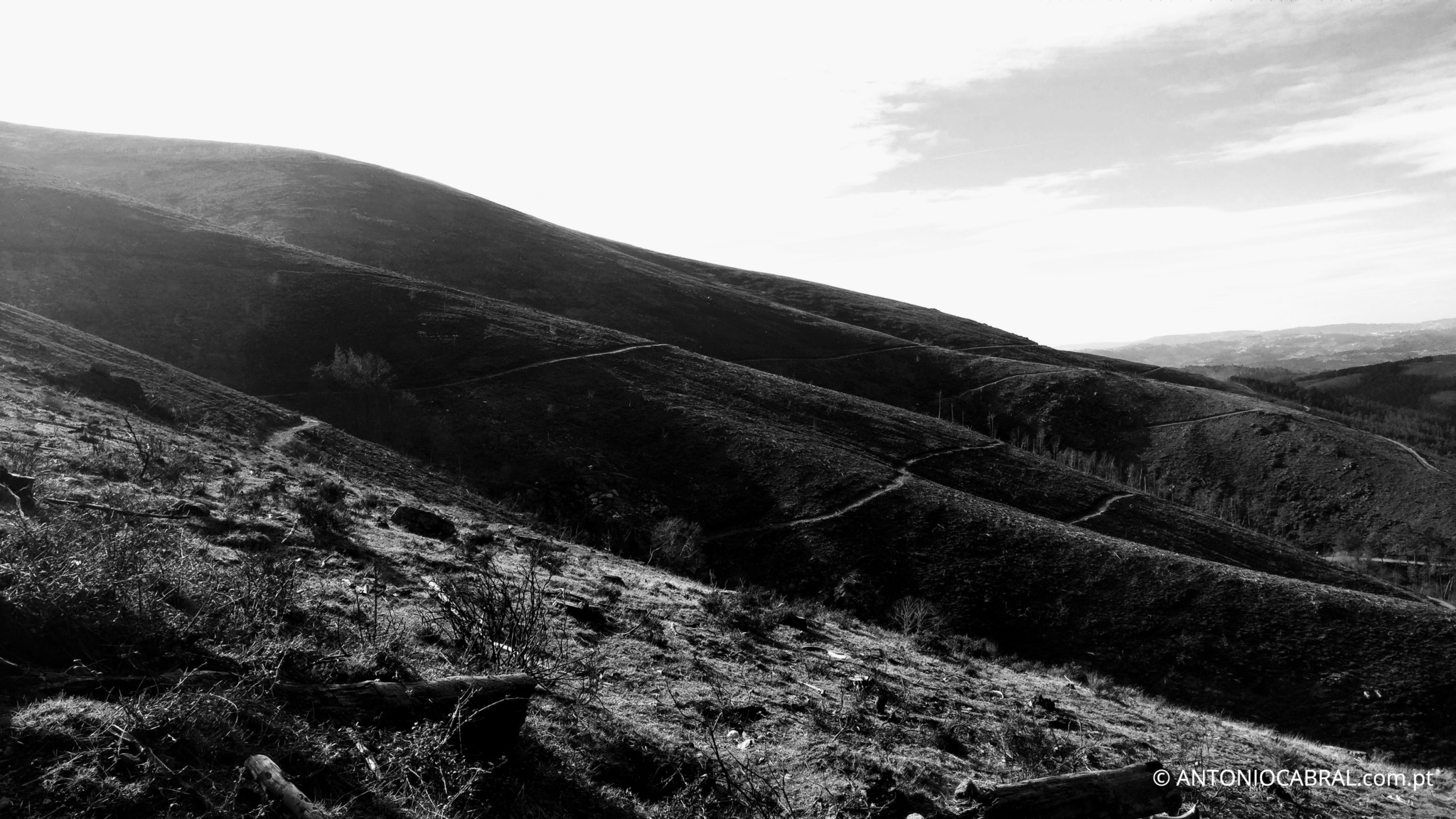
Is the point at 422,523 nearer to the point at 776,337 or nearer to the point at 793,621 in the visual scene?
the point at 793,621

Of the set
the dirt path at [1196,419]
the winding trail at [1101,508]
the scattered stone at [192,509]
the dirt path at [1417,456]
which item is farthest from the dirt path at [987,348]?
the scattered stone at [192,509]

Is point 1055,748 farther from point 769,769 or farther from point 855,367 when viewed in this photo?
point 855,367

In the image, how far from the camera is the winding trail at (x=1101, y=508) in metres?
25.8

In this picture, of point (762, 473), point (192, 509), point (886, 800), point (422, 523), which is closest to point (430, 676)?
point (886, 800)

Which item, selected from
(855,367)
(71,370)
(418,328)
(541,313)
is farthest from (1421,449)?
(71,370)

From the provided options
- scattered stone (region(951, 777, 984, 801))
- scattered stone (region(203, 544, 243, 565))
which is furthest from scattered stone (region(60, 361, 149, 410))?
scattered stone (region(951, 777, 984, 801))

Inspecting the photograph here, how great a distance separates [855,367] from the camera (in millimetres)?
48375

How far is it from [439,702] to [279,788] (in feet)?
4.33

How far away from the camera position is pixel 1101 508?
89.5ft

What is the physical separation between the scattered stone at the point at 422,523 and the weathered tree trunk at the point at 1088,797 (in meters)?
8.21

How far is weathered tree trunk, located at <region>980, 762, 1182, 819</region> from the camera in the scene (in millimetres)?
5656

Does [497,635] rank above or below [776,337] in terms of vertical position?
below

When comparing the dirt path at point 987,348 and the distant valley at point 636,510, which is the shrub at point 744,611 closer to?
the distant valley at point 636,510

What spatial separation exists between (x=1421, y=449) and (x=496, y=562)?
57.4 m
